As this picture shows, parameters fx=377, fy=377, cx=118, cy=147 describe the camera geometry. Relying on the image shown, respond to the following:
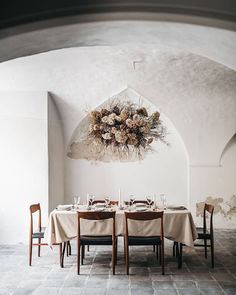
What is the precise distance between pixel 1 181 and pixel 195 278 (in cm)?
365

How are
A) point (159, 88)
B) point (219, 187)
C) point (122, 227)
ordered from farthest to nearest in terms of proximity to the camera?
point (219, 187), point (159, 88), point (122, 227)

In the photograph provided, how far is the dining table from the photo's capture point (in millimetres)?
4805

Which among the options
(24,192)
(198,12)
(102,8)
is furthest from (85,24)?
(24,192)

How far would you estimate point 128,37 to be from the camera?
2213 mm

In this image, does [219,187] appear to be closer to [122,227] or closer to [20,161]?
[122,227]

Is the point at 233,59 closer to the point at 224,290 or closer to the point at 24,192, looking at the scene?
the point at 224,290

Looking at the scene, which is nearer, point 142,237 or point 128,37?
Answer: point 128,37

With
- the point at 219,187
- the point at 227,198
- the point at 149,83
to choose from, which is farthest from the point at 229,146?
the point at 149,83

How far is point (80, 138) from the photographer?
25.7 feet

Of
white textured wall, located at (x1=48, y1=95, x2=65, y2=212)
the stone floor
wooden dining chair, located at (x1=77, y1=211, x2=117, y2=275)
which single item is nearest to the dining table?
wooden dining chair, located at (x1=77, y1=211, x2=117, y2=275)

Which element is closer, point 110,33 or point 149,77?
point 110,33

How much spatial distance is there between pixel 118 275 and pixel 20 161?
2.81 metres

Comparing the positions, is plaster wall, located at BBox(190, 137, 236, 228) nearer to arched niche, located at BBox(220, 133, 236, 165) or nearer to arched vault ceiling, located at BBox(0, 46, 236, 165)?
arched niche, located at BBox(220, 133, 236, 165)

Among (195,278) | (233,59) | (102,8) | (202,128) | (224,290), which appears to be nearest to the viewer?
(102,8)
